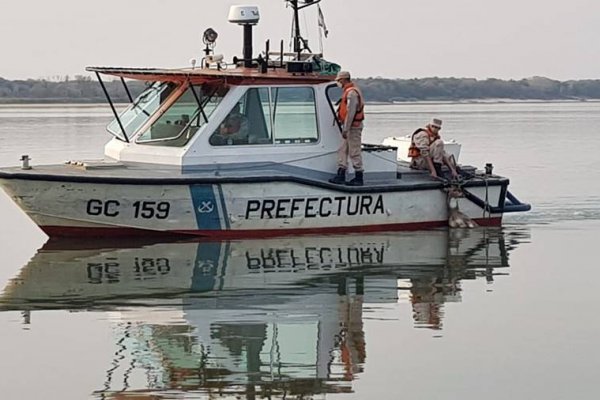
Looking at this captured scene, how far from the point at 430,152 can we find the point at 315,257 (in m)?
2.85

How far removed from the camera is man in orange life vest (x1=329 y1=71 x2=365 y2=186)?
1433cm

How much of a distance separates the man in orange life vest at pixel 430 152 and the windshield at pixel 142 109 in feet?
9.79

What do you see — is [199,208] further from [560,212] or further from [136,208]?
[560,212]

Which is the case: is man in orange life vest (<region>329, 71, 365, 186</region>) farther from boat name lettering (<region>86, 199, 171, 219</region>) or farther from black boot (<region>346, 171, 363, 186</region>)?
boat name lettering (<region>86, 199, 171, 219</region>)

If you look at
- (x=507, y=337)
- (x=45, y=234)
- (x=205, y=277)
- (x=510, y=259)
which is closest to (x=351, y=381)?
(x=507, y=337)

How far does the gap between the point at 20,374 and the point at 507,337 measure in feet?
11.0

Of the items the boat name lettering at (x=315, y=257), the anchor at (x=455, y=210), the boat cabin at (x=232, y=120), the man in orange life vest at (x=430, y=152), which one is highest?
the boat cabin at (x=232, y=120)

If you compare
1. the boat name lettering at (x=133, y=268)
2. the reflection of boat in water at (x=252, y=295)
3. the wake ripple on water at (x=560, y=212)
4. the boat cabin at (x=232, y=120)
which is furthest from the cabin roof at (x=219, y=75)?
the wake ripple on water at (x=560, y=212)

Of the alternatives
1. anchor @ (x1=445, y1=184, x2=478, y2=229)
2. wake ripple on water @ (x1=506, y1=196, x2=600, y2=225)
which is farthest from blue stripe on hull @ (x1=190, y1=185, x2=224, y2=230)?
wake ripple on water @ (x1=506, y1=196, x2=600, y2=225)

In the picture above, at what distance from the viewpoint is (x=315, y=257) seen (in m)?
13.2

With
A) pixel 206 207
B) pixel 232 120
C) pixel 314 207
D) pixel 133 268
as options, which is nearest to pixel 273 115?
pixel 232 120

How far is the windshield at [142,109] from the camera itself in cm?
1466

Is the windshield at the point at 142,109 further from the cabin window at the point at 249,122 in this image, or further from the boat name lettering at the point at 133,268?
the boat name lettering at the point at 133,268

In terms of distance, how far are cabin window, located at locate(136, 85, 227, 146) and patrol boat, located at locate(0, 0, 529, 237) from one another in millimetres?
14
